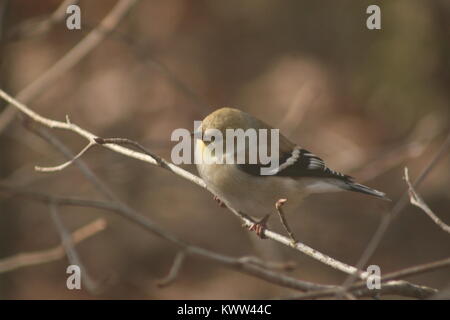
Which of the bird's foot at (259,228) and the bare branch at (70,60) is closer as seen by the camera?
the bird's foot at (259,228)

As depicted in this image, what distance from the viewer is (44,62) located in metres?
9.77

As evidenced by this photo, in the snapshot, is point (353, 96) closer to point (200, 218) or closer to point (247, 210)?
point (200, 218)

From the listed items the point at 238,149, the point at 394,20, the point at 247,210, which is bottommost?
the point at 247,210

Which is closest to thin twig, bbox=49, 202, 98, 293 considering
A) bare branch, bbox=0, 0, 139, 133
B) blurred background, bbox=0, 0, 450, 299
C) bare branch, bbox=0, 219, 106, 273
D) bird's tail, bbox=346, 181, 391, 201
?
bare branch, bbox=0, 219, 106, 273

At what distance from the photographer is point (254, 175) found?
3988 mm

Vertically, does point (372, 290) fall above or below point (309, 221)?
below

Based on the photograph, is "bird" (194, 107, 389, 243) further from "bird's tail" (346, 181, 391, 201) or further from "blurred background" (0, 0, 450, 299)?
"blurred background" (0, 0, 450, 299)

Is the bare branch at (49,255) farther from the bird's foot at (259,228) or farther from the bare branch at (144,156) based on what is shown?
the bird's foot at (259,228)

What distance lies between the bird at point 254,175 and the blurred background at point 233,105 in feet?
2.90

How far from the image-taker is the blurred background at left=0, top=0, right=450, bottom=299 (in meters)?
6.91

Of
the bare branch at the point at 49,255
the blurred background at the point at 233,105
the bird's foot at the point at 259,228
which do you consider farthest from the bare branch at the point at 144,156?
the blurred background at the point at 233,105

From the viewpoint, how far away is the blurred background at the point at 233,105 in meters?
6.91

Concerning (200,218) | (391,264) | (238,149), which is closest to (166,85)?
(200,218)

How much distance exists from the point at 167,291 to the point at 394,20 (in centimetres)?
383
